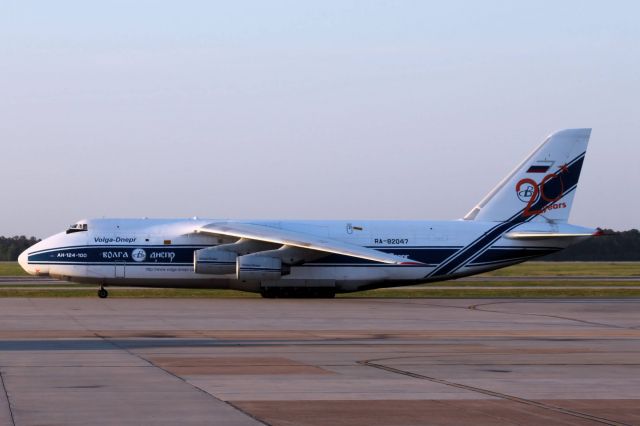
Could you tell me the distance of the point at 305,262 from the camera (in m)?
42.4

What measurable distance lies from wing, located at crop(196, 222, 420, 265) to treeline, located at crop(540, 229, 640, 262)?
99405mm

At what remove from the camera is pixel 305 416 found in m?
12.2

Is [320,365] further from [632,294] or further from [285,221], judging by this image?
[632,294]

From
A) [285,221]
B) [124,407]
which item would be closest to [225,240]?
[285,221]

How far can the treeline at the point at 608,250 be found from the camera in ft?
456

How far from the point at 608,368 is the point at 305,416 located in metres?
7.16

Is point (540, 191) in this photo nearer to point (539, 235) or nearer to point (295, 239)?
point (539, 235)

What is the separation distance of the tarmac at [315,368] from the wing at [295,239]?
25.0 feet

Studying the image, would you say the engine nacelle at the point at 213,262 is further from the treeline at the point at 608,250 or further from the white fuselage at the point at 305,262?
the treeline at the point at 608,250

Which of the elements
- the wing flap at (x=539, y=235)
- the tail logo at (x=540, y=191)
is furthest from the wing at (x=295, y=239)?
the tail logo at (x=540, y=191)

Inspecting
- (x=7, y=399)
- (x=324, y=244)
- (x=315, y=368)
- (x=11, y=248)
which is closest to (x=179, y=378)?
(x=315, y=368)

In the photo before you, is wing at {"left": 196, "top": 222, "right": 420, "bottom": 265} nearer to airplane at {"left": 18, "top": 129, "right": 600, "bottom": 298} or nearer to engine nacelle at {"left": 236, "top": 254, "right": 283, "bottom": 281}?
airplane at {"left": 18, "top": 129, "right": 600, "bottom": 298}

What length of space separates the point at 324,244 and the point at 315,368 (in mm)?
23147

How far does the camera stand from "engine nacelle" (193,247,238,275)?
40719 millimetres
